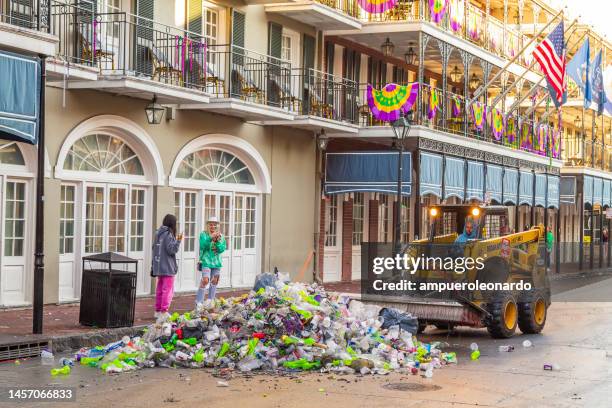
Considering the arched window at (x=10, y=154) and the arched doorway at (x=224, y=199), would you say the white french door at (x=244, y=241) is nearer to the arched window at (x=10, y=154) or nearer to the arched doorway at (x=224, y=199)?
the arched doorway at (x=224, y=199)

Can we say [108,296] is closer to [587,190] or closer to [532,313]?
[532,313]

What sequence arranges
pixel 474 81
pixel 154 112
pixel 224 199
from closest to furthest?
1. pixel 154 112
2. pixel 224 199
3. pixel 474 81

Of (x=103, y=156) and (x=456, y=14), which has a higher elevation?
(x=456, y=14)

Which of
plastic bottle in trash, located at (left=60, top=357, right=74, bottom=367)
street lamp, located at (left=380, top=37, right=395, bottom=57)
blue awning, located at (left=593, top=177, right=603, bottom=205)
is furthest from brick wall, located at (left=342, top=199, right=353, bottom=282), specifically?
blue awning, located at (left=593, top=177, right=603, bottom=205)

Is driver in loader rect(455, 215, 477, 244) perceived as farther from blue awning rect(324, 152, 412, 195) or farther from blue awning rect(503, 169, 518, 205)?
blue awning rect(503, 169, 518, 205)

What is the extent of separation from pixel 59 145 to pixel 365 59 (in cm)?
1344

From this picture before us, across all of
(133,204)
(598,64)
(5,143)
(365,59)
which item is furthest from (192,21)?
(598,64)

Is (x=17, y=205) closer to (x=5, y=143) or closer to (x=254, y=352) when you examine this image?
(x=5, y=143)

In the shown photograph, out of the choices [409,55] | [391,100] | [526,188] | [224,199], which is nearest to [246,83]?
[224,199]

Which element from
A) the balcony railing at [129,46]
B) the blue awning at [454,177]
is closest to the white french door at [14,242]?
the balcony railing at [129,46]

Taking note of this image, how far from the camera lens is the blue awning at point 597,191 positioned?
44.0m

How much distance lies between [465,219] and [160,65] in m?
6.94

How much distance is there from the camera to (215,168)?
23.4m

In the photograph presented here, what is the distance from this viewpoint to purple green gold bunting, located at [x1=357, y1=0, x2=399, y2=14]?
2664 centimetres
